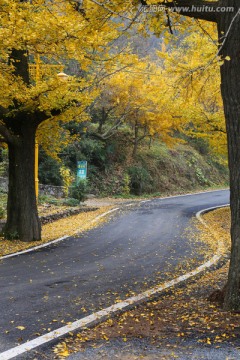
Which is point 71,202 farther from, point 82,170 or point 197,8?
point 197,8

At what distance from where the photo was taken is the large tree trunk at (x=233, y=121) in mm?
5211

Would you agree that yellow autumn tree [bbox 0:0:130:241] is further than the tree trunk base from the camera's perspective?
Yes

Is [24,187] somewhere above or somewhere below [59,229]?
above

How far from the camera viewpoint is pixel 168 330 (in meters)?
4.80

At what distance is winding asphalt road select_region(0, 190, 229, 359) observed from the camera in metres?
5.42

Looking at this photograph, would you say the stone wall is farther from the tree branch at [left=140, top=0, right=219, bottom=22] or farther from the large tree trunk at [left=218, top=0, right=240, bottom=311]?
the large tree trunk at [left=218, top=0, right=240, bottom=311]

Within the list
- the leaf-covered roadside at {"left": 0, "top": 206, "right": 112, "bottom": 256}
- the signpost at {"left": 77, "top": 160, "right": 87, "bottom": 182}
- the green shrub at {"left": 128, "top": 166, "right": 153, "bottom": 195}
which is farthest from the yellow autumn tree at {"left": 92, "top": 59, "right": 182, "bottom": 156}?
the leaf-covered roadside at {"left": 0, "top": 206, "right": 112, "bottom": 256}

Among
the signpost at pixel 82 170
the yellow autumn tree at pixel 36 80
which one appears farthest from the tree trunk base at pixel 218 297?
the signpost at pixel 82 170

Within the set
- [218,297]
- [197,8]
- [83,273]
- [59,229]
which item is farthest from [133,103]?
[218,297]

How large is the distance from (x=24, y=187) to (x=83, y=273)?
487 cm

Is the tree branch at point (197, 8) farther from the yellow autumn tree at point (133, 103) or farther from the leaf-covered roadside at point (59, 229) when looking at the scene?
the yellow autumn tree at point (133, 103)

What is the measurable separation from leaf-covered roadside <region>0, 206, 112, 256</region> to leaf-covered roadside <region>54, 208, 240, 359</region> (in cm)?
581

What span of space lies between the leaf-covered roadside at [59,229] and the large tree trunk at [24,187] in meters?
0.33

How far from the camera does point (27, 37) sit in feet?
28.9
